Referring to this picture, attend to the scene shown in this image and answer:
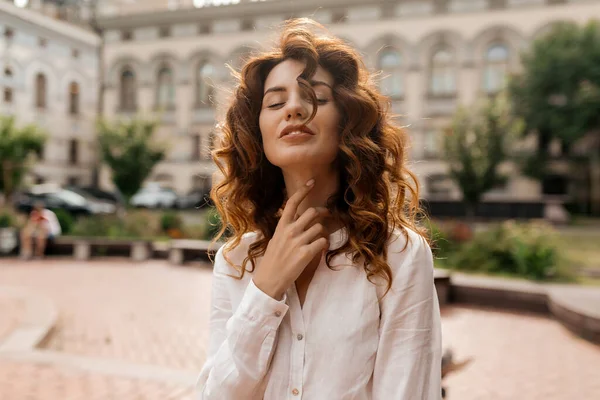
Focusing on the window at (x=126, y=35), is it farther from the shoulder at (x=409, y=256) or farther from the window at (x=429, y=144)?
the shoulder at (x=409, y=256)

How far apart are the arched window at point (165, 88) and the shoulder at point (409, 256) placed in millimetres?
38668

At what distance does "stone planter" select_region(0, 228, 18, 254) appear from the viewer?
15820 millimetres

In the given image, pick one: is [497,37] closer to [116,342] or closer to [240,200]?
[116,342]

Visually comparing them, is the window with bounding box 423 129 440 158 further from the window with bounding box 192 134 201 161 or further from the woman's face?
the woman's face

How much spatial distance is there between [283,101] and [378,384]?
2.72 feet

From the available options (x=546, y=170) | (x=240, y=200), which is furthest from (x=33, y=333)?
(x=546, y=170)

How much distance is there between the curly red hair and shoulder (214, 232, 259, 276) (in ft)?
0.04

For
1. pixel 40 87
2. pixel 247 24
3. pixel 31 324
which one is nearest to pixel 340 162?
pixel 31 324

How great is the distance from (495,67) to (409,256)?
3394cm

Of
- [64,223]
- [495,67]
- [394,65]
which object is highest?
[394,65]

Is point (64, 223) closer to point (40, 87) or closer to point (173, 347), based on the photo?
point (40, 87)

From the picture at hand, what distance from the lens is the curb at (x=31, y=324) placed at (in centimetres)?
604

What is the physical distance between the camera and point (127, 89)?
39719 mm

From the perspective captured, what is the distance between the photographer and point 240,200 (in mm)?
1778
